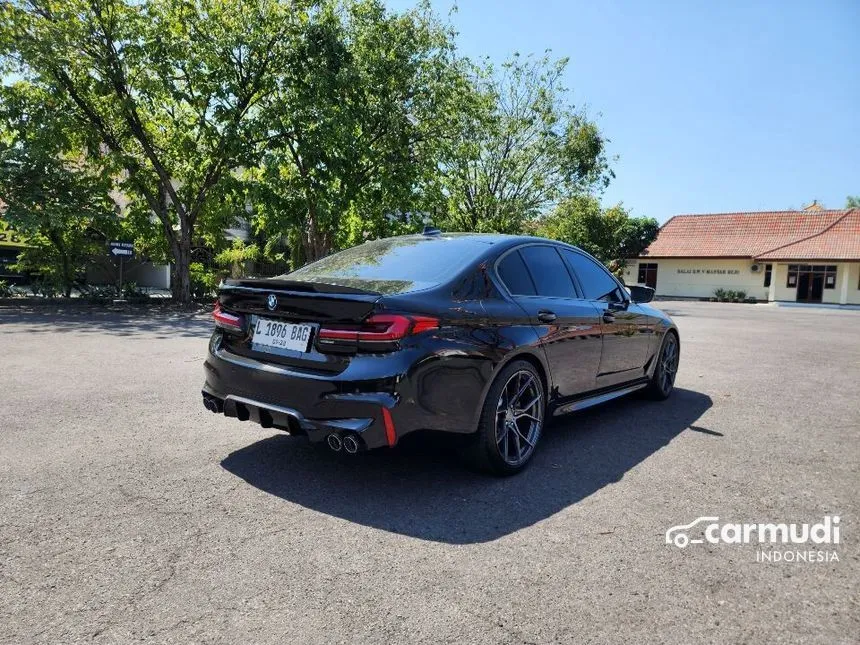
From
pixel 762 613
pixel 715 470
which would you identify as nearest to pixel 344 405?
pixel 762 613

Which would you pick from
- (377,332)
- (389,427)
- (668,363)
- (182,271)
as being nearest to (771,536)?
(389,427)

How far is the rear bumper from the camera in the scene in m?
3.28

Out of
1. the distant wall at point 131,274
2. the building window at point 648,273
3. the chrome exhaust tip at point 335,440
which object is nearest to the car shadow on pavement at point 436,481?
the chrome exhaust tip at point 335,440

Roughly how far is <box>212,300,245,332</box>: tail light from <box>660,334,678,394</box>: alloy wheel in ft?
14.4

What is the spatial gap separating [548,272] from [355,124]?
51.4 ft

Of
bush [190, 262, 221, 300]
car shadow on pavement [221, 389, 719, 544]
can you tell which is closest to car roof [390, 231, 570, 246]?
car shadow on pavement [221, 389, 719, 544]

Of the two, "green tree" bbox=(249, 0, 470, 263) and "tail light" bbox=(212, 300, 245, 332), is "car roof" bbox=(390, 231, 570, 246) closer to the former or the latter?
"tail light" bbox=(212, 300, 245, 332)

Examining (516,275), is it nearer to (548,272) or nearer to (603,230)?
(548,272)

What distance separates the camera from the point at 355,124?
62.3 feet

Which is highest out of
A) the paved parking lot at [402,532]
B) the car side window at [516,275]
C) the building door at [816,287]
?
the building door at [816,287]

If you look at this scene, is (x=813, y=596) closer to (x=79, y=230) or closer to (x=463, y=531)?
(x=463, y=531)

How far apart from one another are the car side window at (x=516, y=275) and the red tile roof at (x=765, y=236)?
4108cm

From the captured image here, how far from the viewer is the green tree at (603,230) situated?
36.3 metres

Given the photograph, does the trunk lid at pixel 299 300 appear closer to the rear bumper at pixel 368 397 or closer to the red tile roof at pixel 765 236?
the rear bumper at pixel 368 397
